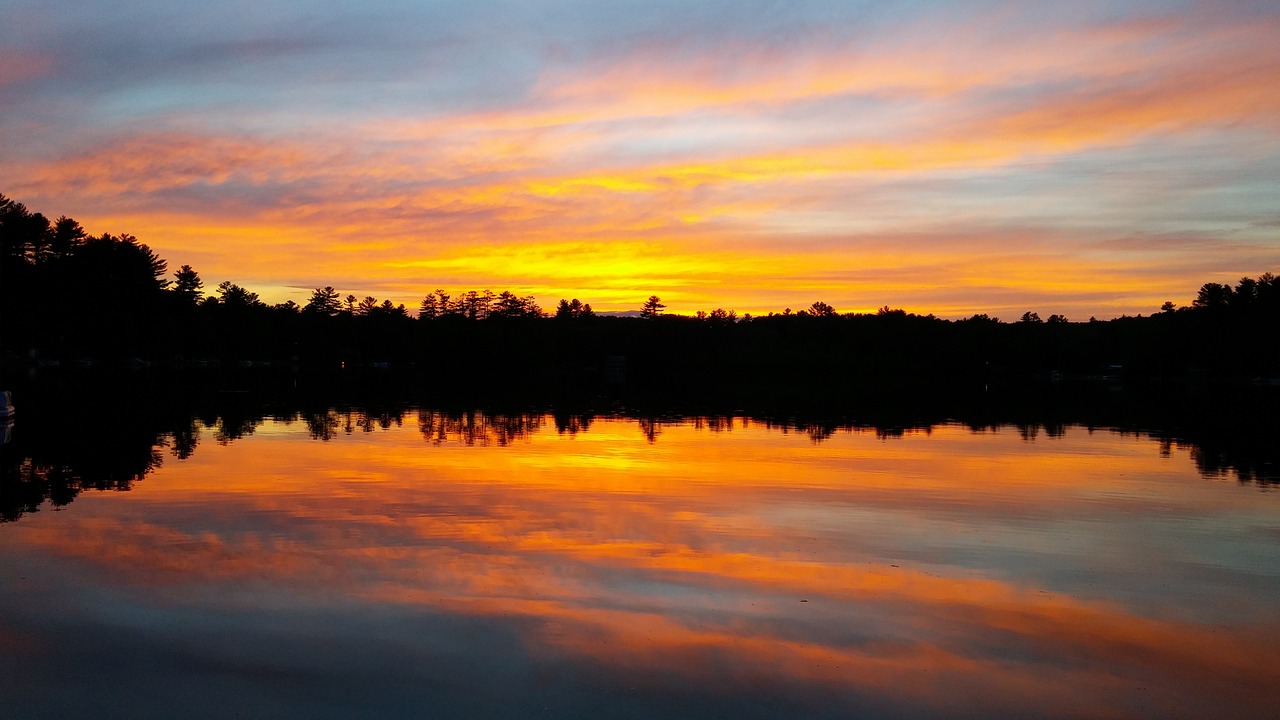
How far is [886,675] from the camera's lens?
7.62 meters

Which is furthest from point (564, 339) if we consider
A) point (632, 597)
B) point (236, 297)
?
point (632, 597)

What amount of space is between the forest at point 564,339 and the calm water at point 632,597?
71.6 m

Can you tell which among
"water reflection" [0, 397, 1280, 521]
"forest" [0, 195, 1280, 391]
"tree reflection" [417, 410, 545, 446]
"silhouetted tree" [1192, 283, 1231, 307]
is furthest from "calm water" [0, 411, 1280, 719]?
"silhouetted tree" [1192, 283, 1231, 307]

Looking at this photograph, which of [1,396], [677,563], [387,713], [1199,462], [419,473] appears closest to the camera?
[387,713]

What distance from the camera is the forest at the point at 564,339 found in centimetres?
9575

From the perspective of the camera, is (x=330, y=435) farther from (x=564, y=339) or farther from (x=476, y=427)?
(x=564, y=339)

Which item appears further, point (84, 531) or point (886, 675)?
point (84, 531)

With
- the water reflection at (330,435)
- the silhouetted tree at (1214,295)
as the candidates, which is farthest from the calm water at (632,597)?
the silhouetted tree at (1214,295)

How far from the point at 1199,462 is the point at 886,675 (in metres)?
19.4

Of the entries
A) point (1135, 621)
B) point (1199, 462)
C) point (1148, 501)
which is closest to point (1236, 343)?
point (1199, 462)

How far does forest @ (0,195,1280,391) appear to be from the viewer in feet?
314

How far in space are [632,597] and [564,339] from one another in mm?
150085

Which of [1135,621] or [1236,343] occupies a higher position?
[1236,343]

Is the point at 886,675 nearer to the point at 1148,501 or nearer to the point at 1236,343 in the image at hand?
the point at 1148,501
